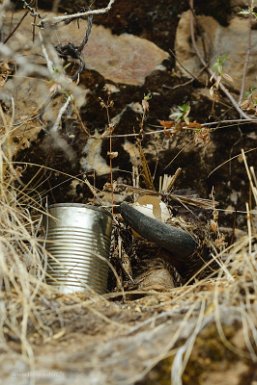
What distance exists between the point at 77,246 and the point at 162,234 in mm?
424

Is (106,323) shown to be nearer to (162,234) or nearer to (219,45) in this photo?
(162,234)

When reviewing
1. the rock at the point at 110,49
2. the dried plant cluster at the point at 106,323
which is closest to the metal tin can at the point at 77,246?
the dried plant cluster at the point at 106,323

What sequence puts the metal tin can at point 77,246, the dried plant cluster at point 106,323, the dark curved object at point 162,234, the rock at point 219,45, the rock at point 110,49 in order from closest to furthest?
the dried plant cluster at point 106,323, the metal tin can at point 77,246, the dark curved object at point 162,234, the rock at point 110,49, the rock at point 219,45

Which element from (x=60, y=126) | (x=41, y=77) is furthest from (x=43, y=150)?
(x=41, y=77)

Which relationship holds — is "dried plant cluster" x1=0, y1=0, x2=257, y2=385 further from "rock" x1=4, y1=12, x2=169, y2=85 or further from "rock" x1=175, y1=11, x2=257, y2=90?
"rock" x1=175, y1=11, x2=257, y2=90

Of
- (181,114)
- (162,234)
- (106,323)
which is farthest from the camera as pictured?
(181,114)

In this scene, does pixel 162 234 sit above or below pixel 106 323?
below

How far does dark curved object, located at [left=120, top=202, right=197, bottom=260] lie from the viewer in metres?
2.71

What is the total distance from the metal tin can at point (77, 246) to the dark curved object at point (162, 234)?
0.64 feet

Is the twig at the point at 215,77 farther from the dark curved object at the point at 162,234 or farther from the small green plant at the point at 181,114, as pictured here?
the dark curved object at the point at 162,234

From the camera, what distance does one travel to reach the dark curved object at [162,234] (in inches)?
106

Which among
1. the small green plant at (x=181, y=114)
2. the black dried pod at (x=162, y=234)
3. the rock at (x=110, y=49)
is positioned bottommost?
the black dried pod at (x=162, y=234)

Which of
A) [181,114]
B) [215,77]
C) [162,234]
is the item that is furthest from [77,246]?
[215,77]

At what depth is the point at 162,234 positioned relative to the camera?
2.71 metres
